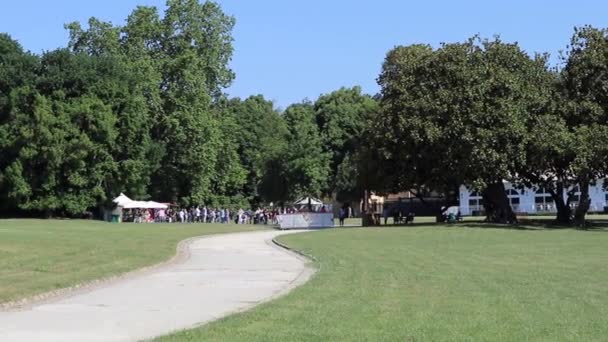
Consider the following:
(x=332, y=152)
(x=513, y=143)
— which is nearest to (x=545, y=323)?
(x=513, y=143)

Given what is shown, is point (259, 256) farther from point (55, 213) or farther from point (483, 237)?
point (55, 213)

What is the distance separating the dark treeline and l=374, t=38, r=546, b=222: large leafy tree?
0.30 ft

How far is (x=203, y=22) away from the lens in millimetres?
80125

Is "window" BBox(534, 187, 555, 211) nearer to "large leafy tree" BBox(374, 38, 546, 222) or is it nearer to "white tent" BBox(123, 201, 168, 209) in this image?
"white tent" BBox(123, 201, 168, 209)

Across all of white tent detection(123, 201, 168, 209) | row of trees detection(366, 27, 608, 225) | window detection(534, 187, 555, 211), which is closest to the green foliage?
white tent detection(123, 201, 168, 209)

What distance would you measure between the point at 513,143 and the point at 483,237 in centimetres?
1143

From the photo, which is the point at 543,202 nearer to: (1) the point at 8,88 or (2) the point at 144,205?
(2) the point at 144,205

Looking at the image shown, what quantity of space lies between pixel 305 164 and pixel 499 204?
4355cm

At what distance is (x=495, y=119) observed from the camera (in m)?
48.1

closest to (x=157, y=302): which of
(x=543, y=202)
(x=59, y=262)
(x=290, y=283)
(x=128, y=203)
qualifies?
(x=290, y=283)

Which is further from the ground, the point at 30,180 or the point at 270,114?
the point at 270,114

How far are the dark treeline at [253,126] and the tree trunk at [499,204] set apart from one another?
0.40ft

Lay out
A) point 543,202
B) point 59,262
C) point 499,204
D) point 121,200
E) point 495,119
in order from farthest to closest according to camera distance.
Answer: point 543,202
point 121,200
point 499,204
point 495,119
point 59,262

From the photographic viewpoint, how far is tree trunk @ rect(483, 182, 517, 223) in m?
53.9
